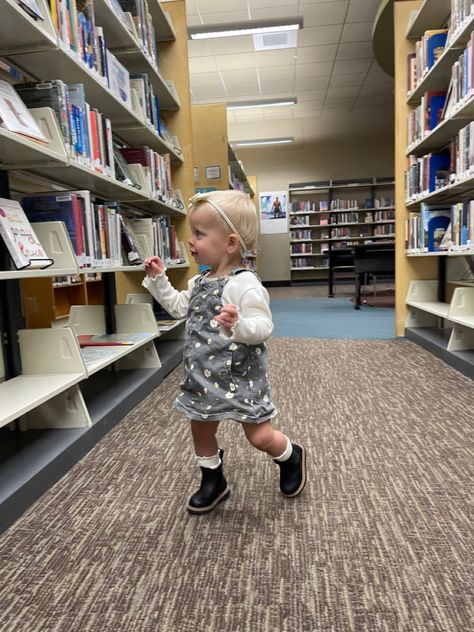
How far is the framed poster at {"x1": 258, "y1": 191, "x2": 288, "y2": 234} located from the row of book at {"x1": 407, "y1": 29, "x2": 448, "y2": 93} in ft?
25.0

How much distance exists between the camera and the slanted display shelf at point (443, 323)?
244 cm

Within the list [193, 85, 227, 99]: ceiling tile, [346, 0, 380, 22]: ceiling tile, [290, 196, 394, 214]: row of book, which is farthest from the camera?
[290, 196, 394, 214]: row of book

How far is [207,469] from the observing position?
117cm

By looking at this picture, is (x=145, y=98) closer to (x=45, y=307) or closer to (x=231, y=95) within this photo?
(x=45, y=307)

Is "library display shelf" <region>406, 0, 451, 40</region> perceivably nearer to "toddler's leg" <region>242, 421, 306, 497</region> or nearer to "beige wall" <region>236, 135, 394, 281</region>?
"toddler's leg" <region>242, 421, 306, 497</region>

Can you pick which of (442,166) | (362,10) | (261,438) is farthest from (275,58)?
(261,438)

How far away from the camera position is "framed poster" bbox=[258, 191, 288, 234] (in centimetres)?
1082

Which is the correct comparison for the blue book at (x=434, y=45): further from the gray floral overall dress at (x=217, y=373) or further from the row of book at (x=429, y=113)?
the gray floral overall dress at (x=217, y=373)

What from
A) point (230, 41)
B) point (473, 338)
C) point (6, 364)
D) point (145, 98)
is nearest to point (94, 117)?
point (145, 98)

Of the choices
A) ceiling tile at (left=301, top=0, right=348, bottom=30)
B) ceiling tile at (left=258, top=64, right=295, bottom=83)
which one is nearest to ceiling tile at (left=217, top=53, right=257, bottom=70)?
ceiling tile at (left=258, top=64, right=295, bottom=83)

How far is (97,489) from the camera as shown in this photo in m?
1.28

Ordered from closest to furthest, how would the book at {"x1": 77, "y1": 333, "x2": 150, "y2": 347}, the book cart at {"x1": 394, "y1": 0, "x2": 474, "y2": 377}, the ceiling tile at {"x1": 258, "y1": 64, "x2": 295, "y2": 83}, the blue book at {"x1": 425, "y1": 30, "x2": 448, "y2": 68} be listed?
the book at {"x1": 77, "y1": 333, "x2": 150, "y2": 347} < the book cart at {"x1": 394, "y1": 0, "x2": 474, "y2": 377} < the blue book at {"x1": 425, "y1": 30, "x2": 448, "y2": 68} < the ceiling tile at {"x1": 258, "y1": 64, "x2": 295, "y2": 83}

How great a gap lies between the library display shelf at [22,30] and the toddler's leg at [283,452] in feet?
4.42

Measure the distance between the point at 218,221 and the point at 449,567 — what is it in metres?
0.88
